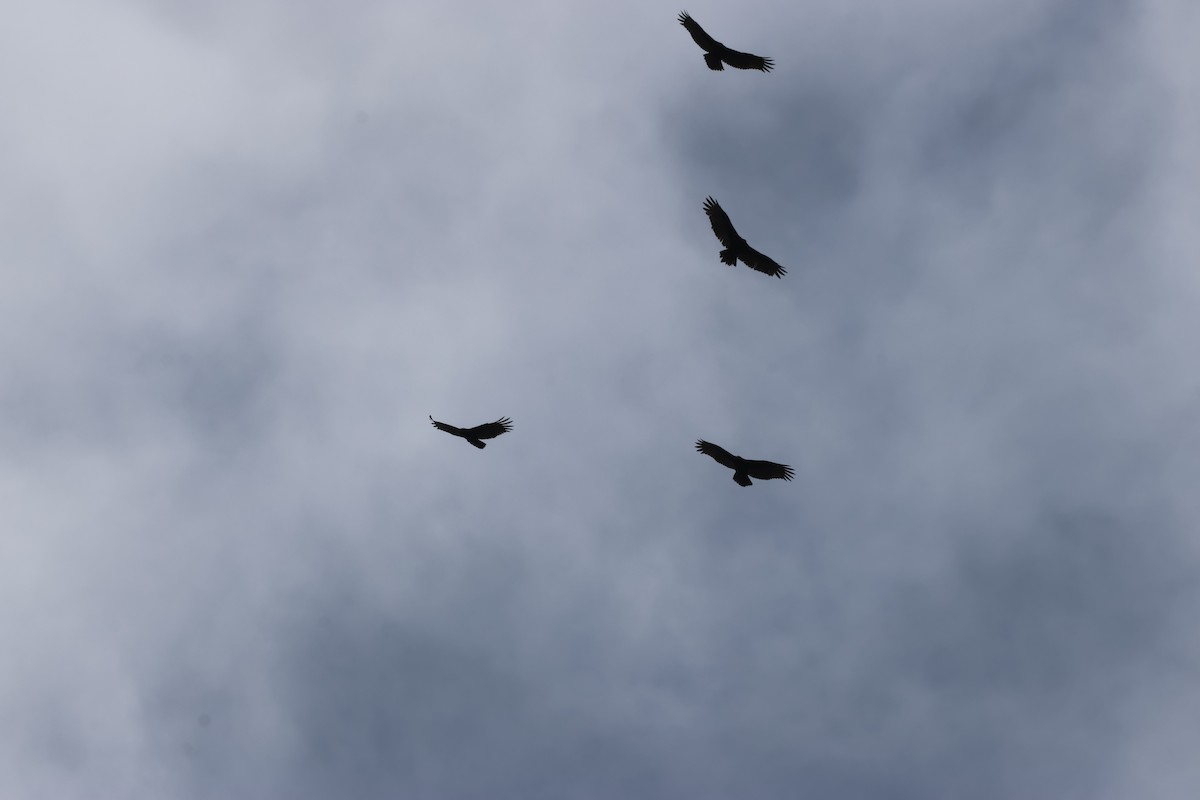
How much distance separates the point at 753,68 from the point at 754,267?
801 cm

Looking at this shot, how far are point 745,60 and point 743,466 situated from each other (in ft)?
51.4

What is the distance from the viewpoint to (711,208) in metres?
45.7

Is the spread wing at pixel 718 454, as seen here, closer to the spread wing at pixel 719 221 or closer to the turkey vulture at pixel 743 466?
the turkey vulture at pixel 743 466

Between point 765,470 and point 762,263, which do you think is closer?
point 765,470

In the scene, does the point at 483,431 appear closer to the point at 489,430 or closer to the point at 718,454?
the point at 489,430

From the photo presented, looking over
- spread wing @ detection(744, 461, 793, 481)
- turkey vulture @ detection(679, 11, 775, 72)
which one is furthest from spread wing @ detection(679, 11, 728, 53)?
spread wing @ detection(744, 461, 793, 481)

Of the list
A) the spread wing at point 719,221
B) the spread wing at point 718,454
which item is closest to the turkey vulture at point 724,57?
the spread wing at point 719,221

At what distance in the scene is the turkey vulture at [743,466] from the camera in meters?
44.7

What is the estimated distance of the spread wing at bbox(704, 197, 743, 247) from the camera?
45.8 m

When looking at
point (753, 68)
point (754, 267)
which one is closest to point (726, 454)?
point (754, 267)

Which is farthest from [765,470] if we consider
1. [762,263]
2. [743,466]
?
[762,263]

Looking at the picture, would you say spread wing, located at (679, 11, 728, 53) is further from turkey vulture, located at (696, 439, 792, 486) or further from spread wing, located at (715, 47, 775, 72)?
turkey vulture, located at (696, 439, 792, 486)

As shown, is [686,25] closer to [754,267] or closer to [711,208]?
[711,208]

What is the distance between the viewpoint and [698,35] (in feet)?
144
